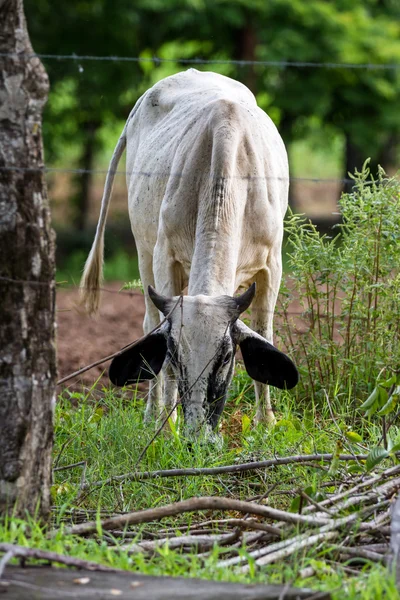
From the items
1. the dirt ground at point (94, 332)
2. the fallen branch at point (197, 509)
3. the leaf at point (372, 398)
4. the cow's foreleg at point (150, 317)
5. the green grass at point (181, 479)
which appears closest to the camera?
the green grass at point (181, 479)

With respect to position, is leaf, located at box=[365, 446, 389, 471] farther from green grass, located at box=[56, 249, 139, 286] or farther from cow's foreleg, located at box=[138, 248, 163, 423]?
green grass, located at box=[56, 249, 139, 286]

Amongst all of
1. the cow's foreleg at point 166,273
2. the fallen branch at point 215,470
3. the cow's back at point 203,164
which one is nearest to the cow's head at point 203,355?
the fallen branch at point 215,470

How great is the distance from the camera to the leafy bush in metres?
5.21

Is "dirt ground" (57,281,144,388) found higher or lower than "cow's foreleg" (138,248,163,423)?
lower

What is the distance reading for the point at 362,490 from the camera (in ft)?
12.2

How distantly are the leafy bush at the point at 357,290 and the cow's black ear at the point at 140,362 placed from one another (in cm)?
115

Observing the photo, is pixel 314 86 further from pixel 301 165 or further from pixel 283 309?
pixel 301 165

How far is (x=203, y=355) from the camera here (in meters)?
4.35

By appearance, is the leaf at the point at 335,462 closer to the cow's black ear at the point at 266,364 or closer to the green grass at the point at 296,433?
the green grass at the point at 296,433

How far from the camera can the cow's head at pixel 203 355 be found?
4.34 meters

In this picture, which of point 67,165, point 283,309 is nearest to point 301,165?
point 67,165

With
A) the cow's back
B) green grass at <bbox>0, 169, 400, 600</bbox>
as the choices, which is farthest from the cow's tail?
green grass at <bbox>0, 169, 400, 600</bbox>

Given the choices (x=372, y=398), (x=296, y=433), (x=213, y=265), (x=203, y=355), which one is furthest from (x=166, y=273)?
(x=372, y=398)

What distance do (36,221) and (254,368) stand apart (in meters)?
1.67
